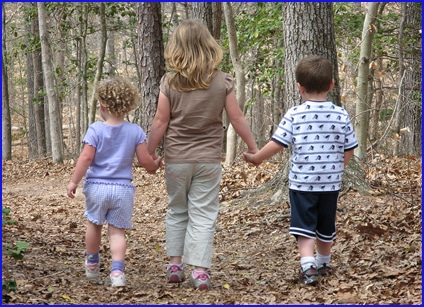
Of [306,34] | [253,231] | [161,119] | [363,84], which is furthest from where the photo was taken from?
[363,84]

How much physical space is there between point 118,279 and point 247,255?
1.66 m

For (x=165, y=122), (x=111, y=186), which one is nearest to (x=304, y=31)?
(x=165, y=122)

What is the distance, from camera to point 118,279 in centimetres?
434

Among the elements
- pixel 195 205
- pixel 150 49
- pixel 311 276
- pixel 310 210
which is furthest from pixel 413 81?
pixel 195 205

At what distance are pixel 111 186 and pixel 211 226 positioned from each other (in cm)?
80

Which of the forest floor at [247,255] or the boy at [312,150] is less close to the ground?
the boy at [312,150]

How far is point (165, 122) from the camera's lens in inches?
174

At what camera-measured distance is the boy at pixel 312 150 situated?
4.31 meters

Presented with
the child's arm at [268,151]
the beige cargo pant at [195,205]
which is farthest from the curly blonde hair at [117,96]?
the child's arm at [268,151]

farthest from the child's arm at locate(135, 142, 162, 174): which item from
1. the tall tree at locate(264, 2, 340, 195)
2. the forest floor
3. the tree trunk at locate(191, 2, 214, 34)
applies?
the tree trunk at locate(191, 2, 214, 34)

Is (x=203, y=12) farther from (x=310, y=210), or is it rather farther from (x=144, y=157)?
(x=310, y=210)

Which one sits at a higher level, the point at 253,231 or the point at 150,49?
the point at 150,49

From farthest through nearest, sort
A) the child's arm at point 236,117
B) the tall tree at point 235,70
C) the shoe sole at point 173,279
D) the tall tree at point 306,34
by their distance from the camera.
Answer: the tall tree at point 235,70
the tall tree at point 306,34
the shoe sole at point 173,279
the child's arm at point 236,117

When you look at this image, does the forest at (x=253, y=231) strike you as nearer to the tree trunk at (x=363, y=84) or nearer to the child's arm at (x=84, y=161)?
the tree trunk at (x=363, y=84)
